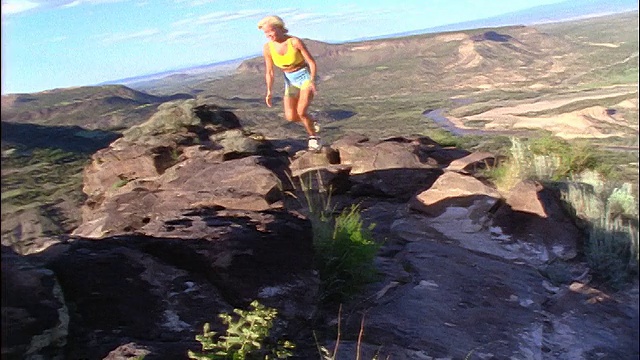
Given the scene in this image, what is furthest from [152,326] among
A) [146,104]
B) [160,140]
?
[146,104]

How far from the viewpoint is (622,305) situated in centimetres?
392

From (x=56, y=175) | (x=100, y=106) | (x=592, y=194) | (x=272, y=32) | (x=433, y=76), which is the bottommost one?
(x=433, y=76)

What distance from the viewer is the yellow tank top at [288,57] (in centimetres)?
715

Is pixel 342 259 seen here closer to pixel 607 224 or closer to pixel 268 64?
pixel 607 224

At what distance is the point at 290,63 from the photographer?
7.27m

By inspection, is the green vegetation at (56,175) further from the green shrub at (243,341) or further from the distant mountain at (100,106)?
the green shrub at (243,341)

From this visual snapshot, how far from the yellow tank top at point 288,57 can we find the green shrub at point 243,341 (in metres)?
4.28

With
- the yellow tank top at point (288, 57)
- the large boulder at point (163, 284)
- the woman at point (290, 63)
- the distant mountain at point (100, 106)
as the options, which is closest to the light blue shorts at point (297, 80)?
the woman at point (290, 63)

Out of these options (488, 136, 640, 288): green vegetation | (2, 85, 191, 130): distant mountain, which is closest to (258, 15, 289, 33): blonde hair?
(488, 136, 640, 288): green vegetation

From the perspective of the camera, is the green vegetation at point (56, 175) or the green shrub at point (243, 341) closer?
the green shrub at point (243, 341)

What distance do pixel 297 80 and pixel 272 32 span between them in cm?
74

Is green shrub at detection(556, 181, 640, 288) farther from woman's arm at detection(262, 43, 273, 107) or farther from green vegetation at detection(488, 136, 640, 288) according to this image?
woman's arm at detection(262, 43, 273, 107)

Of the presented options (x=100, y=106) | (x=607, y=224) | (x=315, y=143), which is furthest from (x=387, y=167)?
(x=100, y=106)

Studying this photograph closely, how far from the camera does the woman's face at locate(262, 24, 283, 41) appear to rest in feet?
22.8
